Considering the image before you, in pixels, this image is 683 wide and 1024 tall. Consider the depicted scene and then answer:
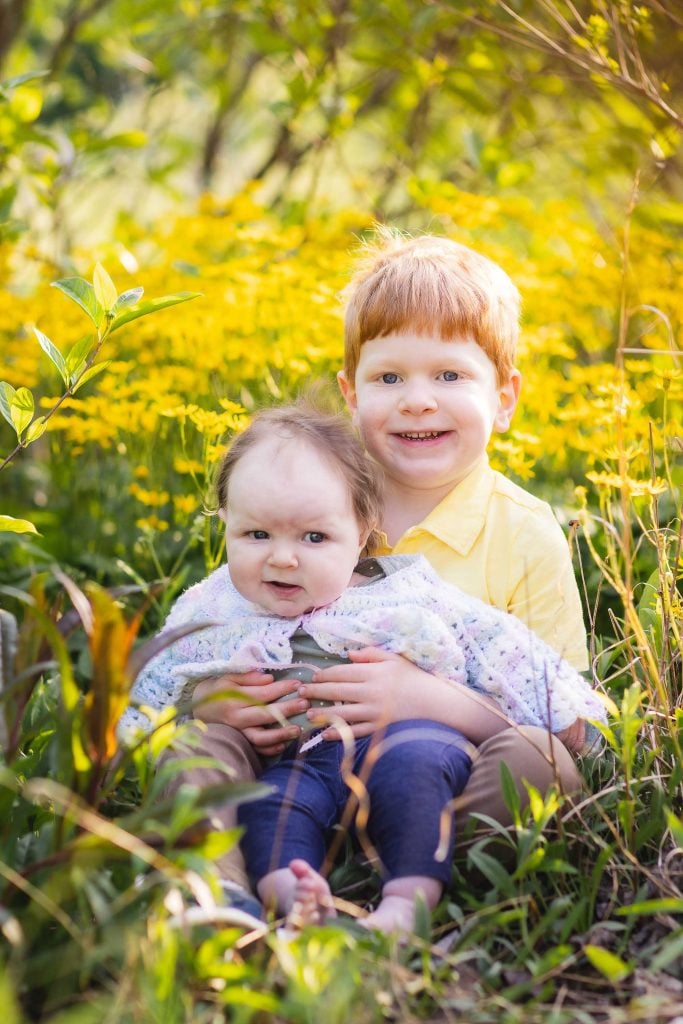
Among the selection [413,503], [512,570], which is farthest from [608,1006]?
[413,503]

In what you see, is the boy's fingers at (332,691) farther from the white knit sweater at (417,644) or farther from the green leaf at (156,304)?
the green leaf at (156,304)

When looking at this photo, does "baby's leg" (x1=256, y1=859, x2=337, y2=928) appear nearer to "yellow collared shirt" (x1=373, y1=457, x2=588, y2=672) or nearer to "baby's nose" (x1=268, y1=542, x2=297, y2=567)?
"baby's nose" (x1=268, y1=542, x2=297, y2=567)

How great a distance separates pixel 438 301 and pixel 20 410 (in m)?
0.82

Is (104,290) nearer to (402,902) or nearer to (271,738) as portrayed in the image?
(271,738)

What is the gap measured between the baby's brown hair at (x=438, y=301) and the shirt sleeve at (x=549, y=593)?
1.20 ft

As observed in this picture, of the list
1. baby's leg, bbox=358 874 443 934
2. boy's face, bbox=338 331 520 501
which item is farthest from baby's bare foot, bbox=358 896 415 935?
boy's face, bbox=338 331 520 501

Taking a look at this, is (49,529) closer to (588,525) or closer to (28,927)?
(588,525)

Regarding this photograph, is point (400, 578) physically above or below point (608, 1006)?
above

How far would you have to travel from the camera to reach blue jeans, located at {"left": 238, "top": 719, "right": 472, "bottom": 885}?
164 cm

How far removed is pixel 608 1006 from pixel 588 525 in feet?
5.15

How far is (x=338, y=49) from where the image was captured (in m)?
4.06

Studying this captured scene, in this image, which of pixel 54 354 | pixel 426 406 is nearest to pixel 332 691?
pixel 426 406

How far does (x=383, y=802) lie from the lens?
5.57 feet

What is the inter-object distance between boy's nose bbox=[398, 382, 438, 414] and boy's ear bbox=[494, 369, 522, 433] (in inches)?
8.6
